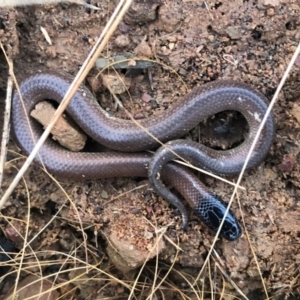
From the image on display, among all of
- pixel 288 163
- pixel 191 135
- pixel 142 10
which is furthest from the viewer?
pixel 191 135

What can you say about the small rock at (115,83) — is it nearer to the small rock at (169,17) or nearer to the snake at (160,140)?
the snake at (160,140)

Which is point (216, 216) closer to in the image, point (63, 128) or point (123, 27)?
point (63, 128)

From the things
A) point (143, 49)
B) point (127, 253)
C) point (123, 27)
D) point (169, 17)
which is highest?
point (169, 17)

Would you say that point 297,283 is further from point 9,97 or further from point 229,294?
point 9,97

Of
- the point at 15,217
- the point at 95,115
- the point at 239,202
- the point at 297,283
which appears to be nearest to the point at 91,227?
the point at 15,217

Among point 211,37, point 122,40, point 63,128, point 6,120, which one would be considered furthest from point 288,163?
point 6,120

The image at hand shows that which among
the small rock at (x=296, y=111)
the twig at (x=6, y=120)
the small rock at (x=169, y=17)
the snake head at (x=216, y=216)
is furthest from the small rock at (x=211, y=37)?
the twig at (x=6, y=120)

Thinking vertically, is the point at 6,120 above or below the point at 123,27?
below
